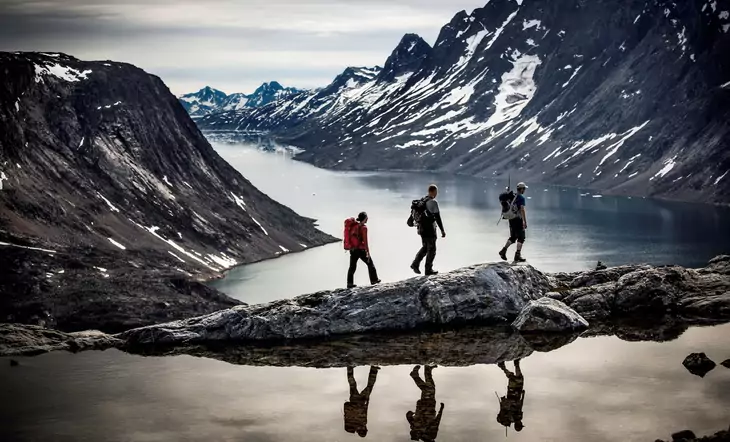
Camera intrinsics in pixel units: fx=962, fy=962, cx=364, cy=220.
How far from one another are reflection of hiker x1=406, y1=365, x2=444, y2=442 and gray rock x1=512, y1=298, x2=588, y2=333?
17.0 ft

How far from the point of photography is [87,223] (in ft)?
344

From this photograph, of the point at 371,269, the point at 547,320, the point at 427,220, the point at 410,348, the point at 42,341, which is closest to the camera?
the point at 410,348

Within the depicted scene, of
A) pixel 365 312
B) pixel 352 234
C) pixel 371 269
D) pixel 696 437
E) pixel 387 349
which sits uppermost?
pixel 352 234

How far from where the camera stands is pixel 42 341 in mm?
30078

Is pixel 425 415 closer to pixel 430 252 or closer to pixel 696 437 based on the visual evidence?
pixel 696 437

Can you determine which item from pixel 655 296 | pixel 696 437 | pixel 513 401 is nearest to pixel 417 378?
pixel 513 401

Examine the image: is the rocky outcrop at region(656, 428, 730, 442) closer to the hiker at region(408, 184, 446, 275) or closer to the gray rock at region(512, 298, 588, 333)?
the gray rock at region(512, 298, 588, 333)

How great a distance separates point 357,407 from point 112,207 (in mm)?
94805

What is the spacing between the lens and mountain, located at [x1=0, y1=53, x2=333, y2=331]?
3007 inches

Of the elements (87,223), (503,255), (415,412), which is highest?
(87,223)

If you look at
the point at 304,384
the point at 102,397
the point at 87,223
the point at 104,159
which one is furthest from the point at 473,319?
the point at 104,159

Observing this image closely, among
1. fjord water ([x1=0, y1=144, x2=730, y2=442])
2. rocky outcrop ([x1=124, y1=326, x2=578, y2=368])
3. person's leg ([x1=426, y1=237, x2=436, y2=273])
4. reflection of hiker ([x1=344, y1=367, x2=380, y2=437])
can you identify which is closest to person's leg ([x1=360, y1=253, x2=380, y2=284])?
person's leg ([x1=426, y1=237, x2=436, y2=273])

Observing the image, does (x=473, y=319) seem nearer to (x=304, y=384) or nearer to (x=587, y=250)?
(x=304, y=384)

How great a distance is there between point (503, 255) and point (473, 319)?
4.53 meters
